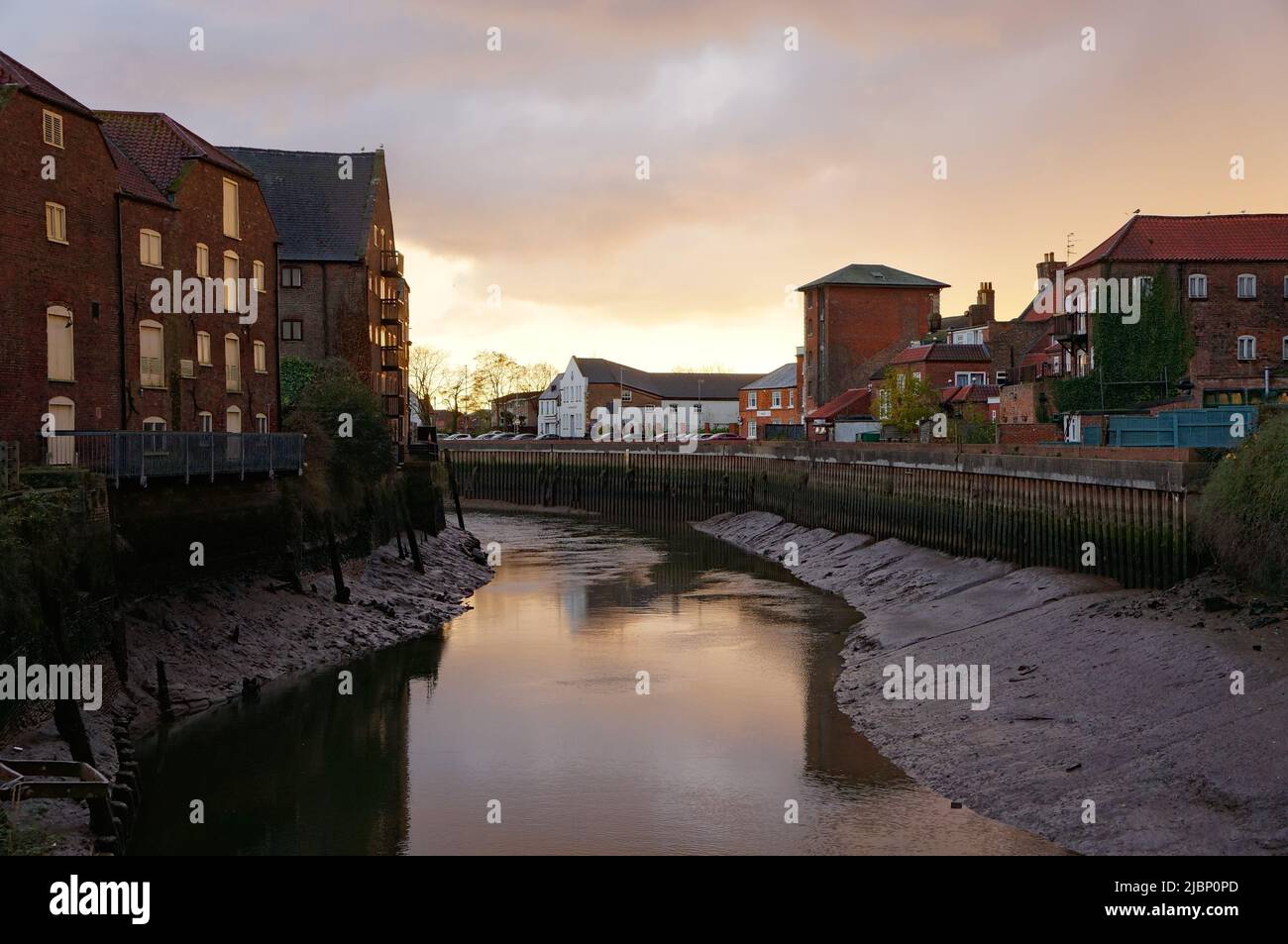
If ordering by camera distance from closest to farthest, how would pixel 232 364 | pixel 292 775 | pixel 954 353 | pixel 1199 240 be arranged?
pixel 292 775 < pixel 232 364 < pixel 1199 240 < pixel 954 353

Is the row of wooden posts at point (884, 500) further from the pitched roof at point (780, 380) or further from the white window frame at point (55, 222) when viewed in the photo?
the pitched roof at point (780, 380)

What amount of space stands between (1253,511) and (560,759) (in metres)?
14.8

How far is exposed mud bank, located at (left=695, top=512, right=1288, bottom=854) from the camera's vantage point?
1616cm

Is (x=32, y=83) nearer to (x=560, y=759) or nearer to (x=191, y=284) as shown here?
(x=191, y=284)

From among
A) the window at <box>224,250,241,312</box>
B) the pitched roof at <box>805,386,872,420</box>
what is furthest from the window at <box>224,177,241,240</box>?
the pitched roof at <box>805,386,872,420</box>

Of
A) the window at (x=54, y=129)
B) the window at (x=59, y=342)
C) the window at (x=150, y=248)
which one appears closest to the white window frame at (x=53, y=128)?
the window at (x=54, y=129)

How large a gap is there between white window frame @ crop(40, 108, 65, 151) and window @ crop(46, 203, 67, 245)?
1.50 metres

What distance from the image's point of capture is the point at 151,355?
34.6 meters

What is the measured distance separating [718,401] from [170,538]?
132987mm

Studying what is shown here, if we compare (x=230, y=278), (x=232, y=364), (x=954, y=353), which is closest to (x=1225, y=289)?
(x=954, y=353)

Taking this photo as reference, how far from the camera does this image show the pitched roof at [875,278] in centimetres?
9994

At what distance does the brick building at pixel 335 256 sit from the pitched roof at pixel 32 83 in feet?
89.6

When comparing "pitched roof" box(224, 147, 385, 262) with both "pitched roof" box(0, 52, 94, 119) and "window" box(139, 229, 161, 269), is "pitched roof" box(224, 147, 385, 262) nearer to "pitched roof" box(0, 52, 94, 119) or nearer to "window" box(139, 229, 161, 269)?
"window" box(139, 229, 161, 269)

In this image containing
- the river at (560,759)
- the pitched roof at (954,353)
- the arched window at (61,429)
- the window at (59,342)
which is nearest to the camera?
the river at (560,759)
